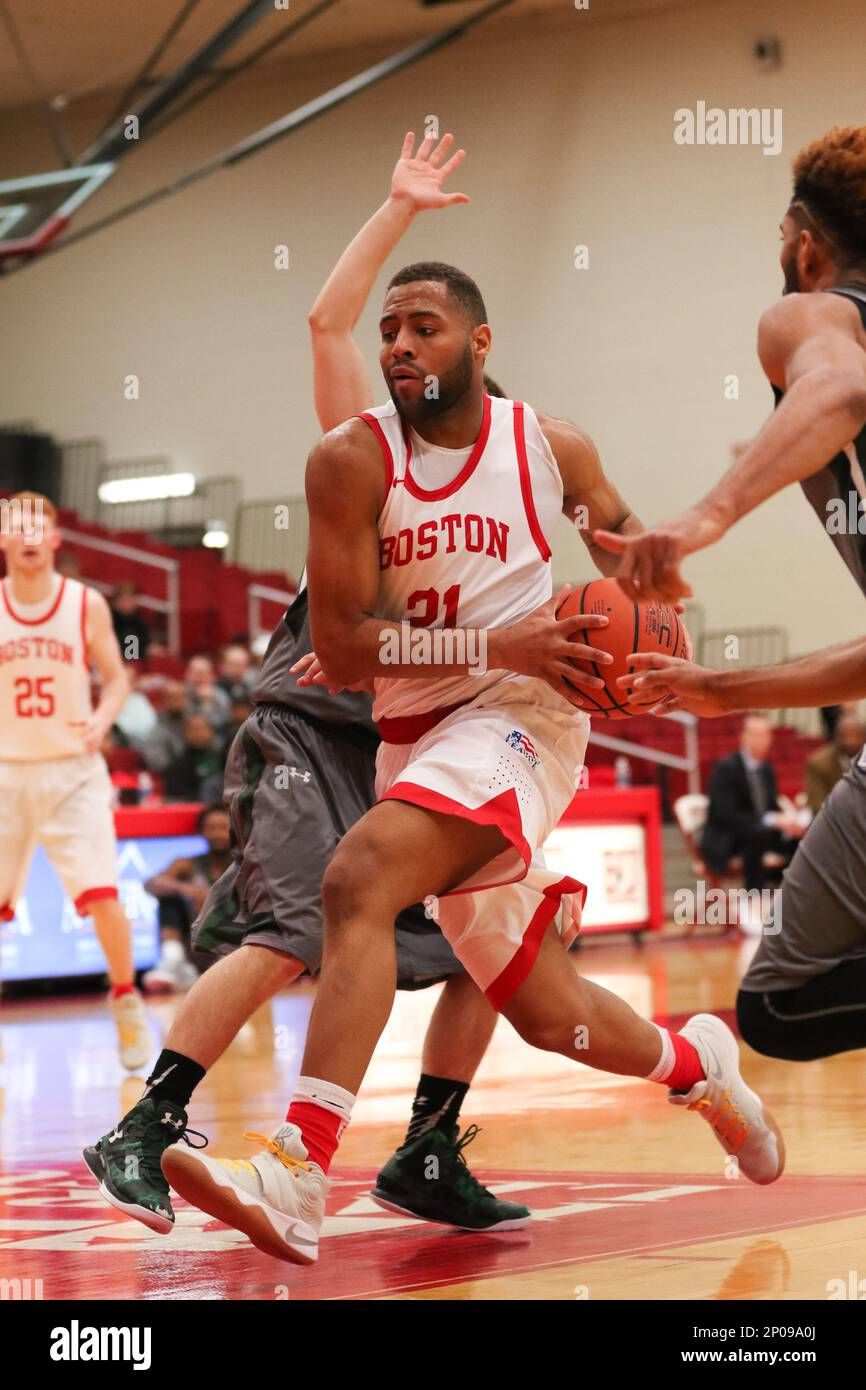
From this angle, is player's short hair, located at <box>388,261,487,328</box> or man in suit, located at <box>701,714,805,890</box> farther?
man in suit, located at <box>701,714,805,890</box>

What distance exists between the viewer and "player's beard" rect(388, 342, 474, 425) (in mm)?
3877

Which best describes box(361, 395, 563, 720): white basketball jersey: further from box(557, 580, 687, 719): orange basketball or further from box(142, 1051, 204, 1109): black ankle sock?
box(142, 1051, 204, 1109): black ankle sock

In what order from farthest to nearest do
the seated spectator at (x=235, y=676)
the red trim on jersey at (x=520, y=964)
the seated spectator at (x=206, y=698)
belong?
the seated spectator at (x=235, y=676)
the seated spectator at (x=206, y=698)
the red trim on jersey at (x=520, y=964)

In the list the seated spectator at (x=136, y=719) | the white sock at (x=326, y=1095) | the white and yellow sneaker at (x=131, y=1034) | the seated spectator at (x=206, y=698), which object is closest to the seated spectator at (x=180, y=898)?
the seated spectator at (x=206, y=698)

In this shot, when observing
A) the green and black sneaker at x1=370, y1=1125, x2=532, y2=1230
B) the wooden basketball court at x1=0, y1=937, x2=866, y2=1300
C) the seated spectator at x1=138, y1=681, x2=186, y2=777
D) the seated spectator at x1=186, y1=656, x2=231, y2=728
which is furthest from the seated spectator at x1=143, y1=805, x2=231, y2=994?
the green and black sneaker at x1=370, y1=1125, x2=532, y2=1230

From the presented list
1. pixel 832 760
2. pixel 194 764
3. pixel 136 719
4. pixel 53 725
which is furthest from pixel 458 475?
pixel 136 719

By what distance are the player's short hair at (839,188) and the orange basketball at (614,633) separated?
77 cm

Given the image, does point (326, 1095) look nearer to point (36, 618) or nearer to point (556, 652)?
point (556, 652)

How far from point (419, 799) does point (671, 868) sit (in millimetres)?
14539

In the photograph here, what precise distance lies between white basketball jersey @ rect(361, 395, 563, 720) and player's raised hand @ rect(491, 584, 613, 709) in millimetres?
153

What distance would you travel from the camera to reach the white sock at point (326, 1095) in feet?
11.3

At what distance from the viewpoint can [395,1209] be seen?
13.7 feet

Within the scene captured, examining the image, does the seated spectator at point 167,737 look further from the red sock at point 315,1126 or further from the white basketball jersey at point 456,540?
the red sock at point 315,1126
